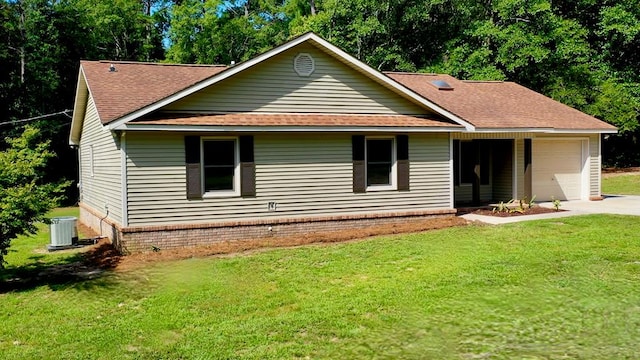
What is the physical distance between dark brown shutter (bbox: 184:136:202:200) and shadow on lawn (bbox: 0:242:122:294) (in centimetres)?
214

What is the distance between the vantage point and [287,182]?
13055 mm

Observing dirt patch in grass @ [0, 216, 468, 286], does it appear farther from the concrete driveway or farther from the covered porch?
the concrete driveway

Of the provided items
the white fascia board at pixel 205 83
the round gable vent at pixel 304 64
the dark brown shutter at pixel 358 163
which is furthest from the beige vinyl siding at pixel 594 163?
the white fascia board at pixel 205 83

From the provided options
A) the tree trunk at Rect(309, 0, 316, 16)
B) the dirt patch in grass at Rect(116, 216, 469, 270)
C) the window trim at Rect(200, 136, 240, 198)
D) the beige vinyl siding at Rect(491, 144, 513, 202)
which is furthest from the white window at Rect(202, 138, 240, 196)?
the tree trunk at Rect(309, 0, 316, 16)

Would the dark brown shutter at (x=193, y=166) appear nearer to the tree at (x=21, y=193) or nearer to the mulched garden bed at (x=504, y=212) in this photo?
the tree at (x=21, y=193)

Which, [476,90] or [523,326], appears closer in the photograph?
[523,326]

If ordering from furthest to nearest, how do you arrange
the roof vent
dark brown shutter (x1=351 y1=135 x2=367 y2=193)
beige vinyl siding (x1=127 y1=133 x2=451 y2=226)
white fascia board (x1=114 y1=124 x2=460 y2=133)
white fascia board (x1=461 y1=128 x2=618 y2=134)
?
the roof vent → white fascia board (x1=461 y1=128 x2=618 y2=134) → dark brown shutter (x1=351 y1=135 x2=367 y2=193) → beige vinyl siding (x1=127 y1=133 x2=451 y2=226) → white fascia board (x1=114 y1=124 x2=460 y2=133)

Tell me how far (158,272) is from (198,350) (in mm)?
4529

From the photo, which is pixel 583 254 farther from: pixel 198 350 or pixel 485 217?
pixel 198 350

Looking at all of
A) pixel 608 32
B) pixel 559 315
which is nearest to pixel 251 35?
pixel 608 32

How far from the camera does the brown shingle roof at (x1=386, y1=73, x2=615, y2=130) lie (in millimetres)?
17094

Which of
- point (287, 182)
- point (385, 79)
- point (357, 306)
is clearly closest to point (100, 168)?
point (287, 182)

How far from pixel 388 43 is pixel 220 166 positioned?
24532mm

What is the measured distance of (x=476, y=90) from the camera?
68.4ft
